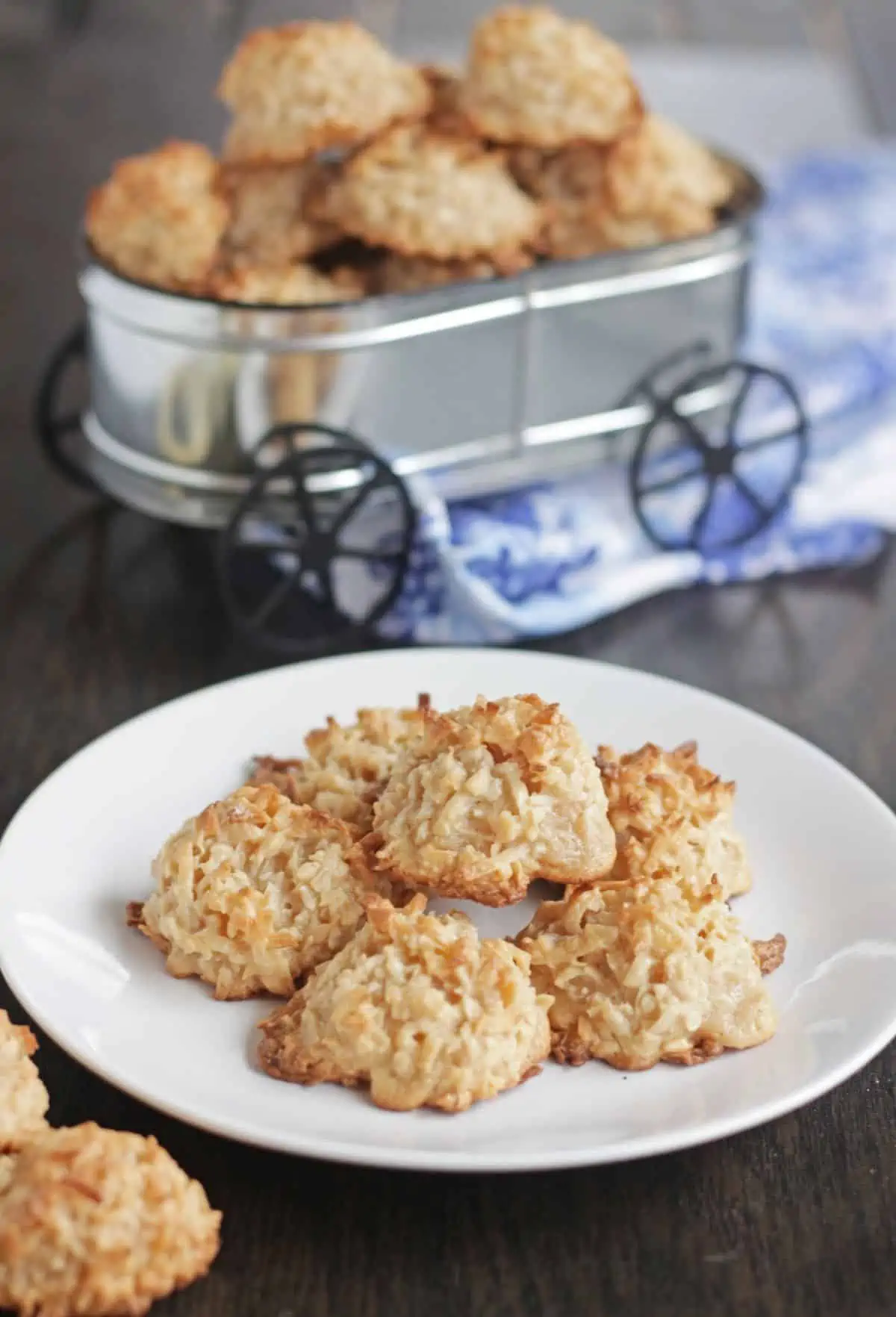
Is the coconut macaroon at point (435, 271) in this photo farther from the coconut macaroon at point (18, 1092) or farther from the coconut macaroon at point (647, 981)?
the coconut macaroon at point (18, 1092)

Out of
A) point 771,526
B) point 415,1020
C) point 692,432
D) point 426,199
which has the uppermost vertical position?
point 426,199

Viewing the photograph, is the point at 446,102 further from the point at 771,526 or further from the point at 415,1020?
the point at 415,1020

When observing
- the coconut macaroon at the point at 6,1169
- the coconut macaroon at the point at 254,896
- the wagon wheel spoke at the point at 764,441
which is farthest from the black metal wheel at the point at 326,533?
the coconut macaroon at the point at 6,1169

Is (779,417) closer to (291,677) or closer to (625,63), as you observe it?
(625,63)

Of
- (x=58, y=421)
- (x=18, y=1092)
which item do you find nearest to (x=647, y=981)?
(x=18, y=1092)

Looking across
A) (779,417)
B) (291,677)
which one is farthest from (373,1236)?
(779,417)

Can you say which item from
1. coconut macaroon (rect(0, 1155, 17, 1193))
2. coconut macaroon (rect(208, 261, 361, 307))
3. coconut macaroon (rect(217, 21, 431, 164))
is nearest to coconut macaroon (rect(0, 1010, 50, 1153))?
coconut macaroon (rect(0, 1155, 17, 1193))

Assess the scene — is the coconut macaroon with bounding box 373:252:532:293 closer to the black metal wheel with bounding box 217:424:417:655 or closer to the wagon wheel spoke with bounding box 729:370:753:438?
the black metal wheel with bounding box 217:424:417:655
